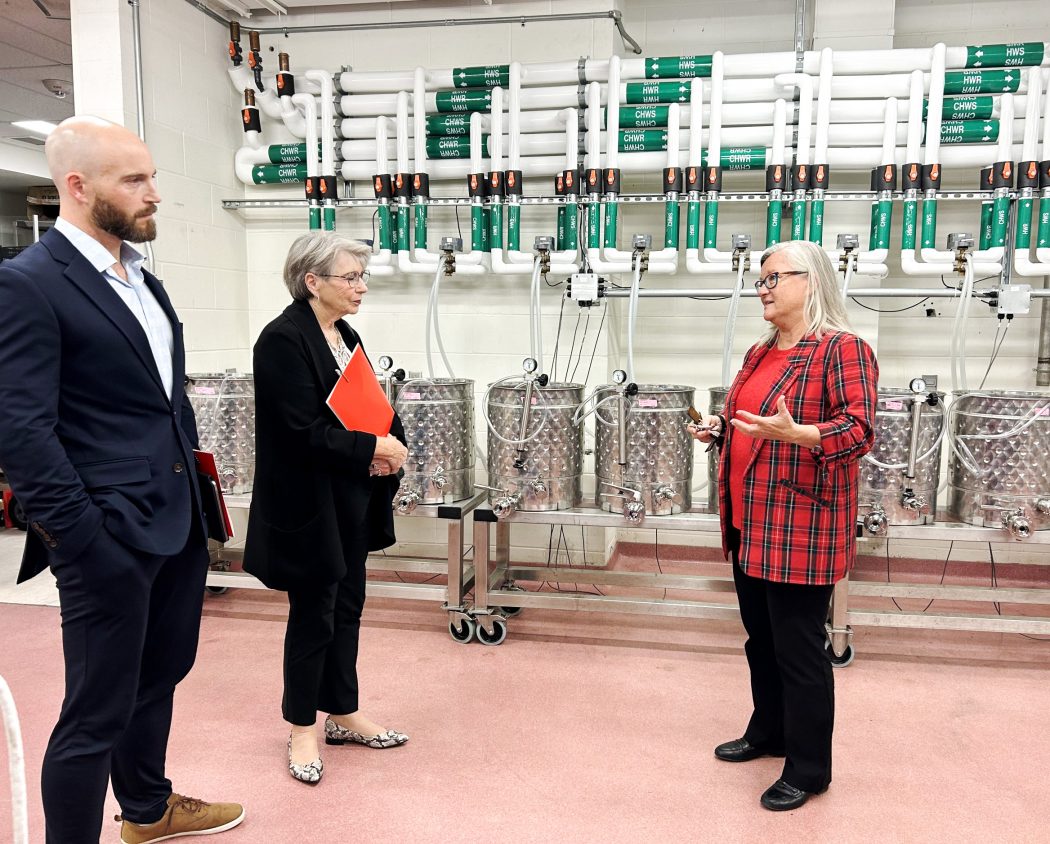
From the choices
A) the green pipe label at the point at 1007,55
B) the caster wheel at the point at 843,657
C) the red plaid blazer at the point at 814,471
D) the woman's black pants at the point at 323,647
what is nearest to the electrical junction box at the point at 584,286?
the red plaid blazer at the point at 814,471

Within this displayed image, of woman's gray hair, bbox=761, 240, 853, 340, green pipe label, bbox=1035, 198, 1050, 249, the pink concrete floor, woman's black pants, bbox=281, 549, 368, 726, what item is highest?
green pipe label, bbox=1035, 198, 1050, 249

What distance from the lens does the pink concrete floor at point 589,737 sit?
74.8 inches

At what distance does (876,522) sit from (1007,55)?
2068mm

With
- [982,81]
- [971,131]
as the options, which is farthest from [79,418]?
[982,81]

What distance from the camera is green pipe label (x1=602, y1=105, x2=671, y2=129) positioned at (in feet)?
10.9

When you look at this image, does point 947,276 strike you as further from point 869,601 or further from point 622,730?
point 622,730

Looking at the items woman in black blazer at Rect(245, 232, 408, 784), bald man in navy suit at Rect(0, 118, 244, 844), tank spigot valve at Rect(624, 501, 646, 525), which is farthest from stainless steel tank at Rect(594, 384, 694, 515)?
bald man in navy suit at Rect(0, 118, 244, 844)

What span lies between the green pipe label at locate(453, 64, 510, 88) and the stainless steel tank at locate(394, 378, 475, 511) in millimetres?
1433

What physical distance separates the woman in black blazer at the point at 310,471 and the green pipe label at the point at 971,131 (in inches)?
100

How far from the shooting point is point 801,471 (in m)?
1.79

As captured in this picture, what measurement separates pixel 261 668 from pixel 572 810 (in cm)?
135

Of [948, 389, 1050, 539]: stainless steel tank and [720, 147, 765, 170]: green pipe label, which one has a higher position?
[720, 147, 765, 170]: green pipe label

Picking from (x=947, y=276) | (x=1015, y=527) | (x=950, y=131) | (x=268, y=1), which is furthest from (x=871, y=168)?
(x=268, y=1)

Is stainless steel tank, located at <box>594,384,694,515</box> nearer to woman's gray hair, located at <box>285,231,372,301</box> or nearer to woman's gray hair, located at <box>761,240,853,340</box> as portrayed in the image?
woman's gray hair, located at <box>761,240,853,340</box>
